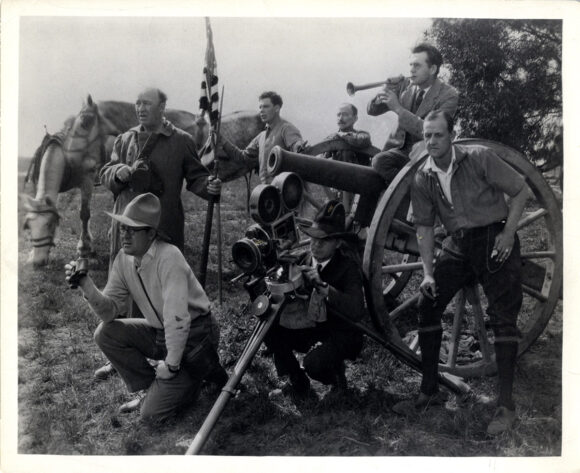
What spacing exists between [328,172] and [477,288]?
4.50ft

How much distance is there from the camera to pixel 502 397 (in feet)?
14.1

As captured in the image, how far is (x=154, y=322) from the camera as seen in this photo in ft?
14.2

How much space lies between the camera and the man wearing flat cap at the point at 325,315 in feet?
13.8

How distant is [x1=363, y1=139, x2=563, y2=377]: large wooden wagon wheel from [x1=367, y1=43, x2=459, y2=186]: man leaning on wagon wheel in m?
0.35

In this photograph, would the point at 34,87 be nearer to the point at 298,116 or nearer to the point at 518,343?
the point at 298,116

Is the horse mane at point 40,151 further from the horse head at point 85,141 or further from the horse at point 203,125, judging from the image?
the horse at point 203,125

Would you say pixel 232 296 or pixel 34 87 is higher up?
pixel 34 87

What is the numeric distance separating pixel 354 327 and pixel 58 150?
9.85ft

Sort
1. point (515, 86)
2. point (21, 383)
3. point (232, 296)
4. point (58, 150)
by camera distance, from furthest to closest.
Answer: point (232, 296) → point (58, 150) → point (515, 86) → point (21, 383)

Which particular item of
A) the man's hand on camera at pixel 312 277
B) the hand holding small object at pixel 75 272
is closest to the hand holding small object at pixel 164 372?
the hand holding small object at pixel 75 272

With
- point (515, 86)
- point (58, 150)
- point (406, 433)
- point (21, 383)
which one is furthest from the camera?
point (58, 150)

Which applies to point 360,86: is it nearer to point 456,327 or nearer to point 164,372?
point 456,327

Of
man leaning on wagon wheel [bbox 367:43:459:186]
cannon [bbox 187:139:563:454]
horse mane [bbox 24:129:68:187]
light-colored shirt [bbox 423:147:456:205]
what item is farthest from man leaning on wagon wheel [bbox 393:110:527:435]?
horse mane [bbox 24:129:68:187]
